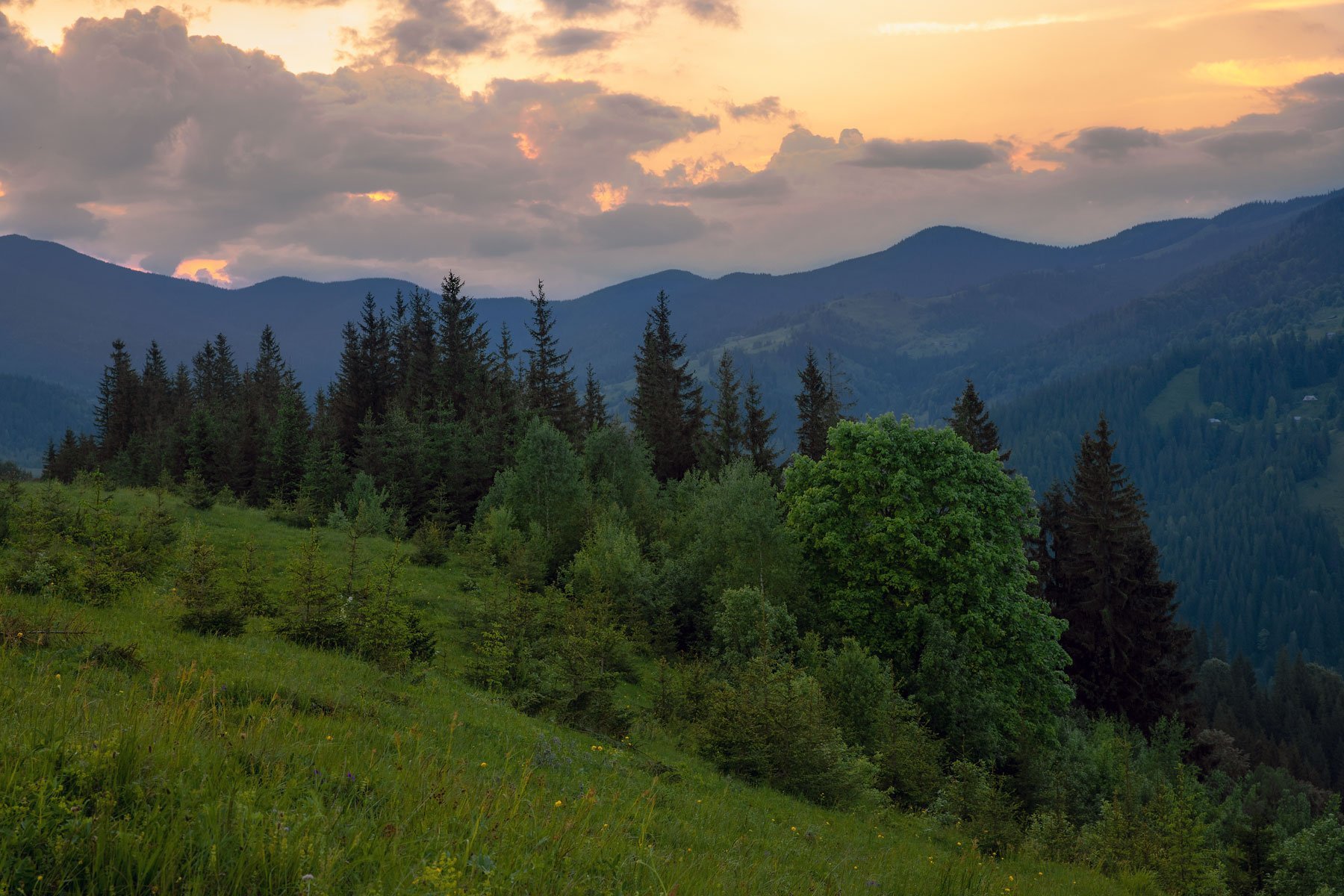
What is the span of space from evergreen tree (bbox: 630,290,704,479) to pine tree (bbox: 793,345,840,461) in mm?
9918

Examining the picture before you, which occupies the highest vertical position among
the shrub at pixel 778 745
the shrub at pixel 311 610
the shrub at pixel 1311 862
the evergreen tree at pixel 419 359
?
the evergreen tree at pixel 419 359

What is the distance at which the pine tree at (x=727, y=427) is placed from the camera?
71.0 meters

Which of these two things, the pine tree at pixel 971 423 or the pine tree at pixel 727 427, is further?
the pine tree at pixel 727 427

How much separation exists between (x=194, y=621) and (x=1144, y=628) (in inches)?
2249

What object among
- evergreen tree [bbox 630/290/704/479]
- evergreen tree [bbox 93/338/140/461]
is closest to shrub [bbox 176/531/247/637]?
evergreen tree [bbox 630/290/704/479]

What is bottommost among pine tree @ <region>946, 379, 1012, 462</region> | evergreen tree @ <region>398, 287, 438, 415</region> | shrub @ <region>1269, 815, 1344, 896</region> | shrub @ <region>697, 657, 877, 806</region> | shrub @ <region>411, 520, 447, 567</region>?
shrub @ <region>1269, 815, 1344, 896</region>

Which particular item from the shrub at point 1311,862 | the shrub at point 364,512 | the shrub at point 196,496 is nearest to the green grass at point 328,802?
the shrub at point 196,496

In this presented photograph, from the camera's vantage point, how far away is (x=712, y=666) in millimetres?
27484

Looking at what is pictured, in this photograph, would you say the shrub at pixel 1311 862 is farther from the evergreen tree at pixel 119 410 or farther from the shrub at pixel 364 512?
the evergreen tree at pixel 119 410

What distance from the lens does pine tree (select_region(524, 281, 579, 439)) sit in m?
73.5

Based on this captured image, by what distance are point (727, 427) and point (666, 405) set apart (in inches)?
279

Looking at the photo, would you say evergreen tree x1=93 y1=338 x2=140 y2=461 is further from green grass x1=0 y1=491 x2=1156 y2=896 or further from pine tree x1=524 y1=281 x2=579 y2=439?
green grass x1=0 y1=491 x2=1156 y2=896

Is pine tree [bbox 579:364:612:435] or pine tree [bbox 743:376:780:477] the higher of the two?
pine tree [bbox 579:364:612:435]

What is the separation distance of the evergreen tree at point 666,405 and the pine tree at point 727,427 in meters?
2.40
